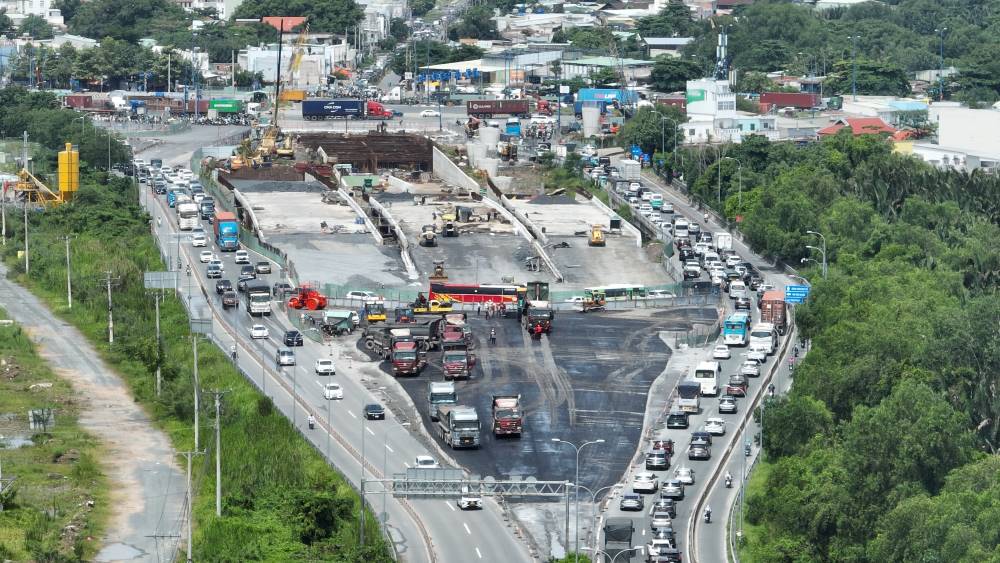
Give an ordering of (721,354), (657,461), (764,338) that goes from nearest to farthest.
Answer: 1. (657,461)
2. (721,354)
3. (764,338)

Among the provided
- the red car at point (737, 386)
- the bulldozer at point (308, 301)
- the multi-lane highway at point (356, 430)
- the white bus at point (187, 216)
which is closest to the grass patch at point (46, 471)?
the multi-lane highway at point (356, 430)

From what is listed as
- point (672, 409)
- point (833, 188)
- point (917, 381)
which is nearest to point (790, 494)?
point (917, 381)

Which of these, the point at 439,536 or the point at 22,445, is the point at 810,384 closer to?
the point at 439,536

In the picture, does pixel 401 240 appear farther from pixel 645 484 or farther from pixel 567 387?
pixel 645 484

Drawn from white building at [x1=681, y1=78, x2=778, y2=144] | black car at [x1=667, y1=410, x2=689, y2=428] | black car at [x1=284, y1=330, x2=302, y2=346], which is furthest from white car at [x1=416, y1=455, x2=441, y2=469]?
white building at [x1=681, y1=78, x2=778, y2=144]

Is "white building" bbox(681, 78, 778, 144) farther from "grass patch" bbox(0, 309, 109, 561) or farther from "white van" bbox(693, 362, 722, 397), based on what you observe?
"grass patch" bbox(0, 309, 109, 561)

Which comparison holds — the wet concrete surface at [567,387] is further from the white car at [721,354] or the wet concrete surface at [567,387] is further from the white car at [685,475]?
the white car at [685,475]

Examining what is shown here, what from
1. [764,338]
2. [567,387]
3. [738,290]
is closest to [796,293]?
[764,338]
